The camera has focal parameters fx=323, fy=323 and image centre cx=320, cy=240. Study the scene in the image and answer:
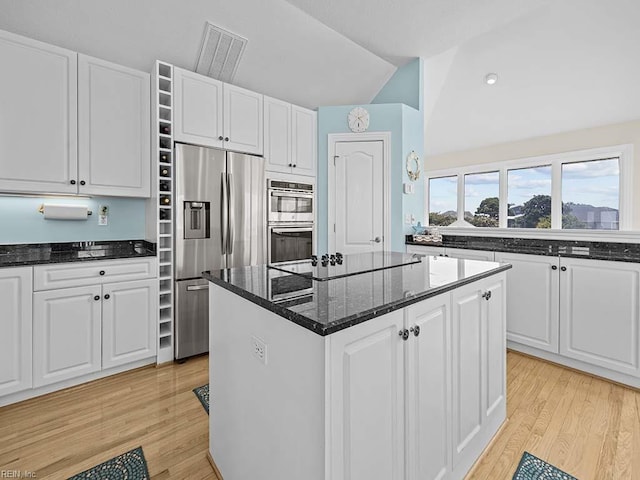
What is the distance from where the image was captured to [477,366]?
1.62 m

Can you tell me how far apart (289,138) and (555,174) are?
12.1ft

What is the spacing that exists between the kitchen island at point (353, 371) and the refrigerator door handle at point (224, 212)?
4.68 ft

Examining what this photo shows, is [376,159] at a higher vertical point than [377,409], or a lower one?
higher

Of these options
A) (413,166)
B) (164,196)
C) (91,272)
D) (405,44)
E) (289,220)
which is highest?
(405,44)

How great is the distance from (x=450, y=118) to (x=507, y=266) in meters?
3.47

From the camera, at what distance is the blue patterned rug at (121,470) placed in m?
1.55

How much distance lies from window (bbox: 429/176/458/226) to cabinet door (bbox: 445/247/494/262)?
2.60 m

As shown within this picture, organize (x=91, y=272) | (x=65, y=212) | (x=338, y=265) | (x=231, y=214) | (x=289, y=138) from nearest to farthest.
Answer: (x=338, y=265)
(x=91, y=272)
(x=65, y=212)
(x=231, y=214)
(x=289, y=138)

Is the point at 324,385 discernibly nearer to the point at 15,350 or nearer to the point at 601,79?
the point at 15,350

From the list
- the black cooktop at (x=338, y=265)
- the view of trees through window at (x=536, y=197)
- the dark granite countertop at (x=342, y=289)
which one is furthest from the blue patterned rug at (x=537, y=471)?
the view of trees through window at (x=536, y=197)

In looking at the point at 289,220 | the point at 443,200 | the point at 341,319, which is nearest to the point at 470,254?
the point at 289,220

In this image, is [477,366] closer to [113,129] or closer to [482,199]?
[113,129]

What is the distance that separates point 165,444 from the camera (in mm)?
1777

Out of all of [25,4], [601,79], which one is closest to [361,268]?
[25,4]
